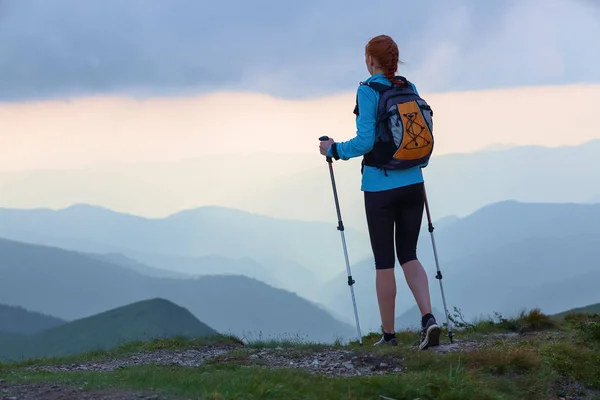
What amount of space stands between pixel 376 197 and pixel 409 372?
2.30 meters

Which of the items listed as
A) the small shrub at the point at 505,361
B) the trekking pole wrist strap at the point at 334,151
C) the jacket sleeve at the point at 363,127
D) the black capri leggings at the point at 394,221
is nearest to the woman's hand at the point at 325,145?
the trekking pole wrist strap at the point at 334,151

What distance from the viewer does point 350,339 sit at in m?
13.5

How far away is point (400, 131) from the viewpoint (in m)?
9.89

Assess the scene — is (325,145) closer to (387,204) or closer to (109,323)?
(387,204)

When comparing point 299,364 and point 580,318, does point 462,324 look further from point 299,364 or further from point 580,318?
point 299,364

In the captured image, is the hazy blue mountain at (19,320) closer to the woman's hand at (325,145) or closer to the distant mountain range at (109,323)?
the distant mountain range at (109,323)

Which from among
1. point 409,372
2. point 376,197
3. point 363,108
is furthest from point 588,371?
point 363,108

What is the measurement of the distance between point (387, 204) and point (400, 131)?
939mm

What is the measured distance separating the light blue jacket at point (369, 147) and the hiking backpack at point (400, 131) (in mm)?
81

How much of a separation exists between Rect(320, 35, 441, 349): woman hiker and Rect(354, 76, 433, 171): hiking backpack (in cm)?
10

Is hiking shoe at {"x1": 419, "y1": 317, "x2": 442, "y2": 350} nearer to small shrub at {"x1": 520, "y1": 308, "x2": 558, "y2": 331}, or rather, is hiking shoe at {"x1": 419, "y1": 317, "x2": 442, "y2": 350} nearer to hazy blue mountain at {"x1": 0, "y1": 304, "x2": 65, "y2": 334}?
small shrub at {"x1": 520, "y1": 308, "x2": 558, "y2": 331}

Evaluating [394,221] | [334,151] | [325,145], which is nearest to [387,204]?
[394,221]

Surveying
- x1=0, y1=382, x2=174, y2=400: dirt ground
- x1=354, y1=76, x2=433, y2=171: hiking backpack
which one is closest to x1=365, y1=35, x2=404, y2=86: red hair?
x1=354, y1=76, x2=433, y2=171: hiking backpack

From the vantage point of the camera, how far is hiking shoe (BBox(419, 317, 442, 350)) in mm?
10469
